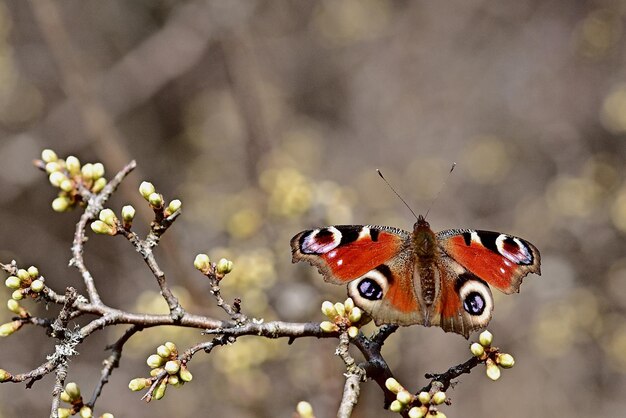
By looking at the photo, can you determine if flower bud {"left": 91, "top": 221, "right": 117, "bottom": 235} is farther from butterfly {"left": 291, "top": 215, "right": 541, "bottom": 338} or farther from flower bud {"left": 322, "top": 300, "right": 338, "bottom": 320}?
flower bud {"left": 322, "top": 300, "right": 338, "bottom": 320}

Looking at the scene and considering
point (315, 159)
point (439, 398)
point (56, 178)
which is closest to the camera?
point (439, 398)

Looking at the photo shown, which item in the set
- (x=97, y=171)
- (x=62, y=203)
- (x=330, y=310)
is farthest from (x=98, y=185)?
(x=330, y=310)

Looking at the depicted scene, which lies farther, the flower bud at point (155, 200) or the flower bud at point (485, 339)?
the flower bud at point (155, 200)

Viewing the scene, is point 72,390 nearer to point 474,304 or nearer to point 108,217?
point 108,217

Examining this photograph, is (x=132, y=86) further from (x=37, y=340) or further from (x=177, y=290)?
(x=177, y=290)

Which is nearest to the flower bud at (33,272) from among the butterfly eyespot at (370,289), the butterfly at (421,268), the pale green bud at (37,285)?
the pale green bud at (37,285)

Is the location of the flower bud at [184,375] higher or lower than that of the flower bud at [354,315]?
lower

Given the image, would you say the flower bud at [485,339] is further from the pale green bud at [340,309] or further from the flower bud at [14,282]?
the flower bud at [14,282]
